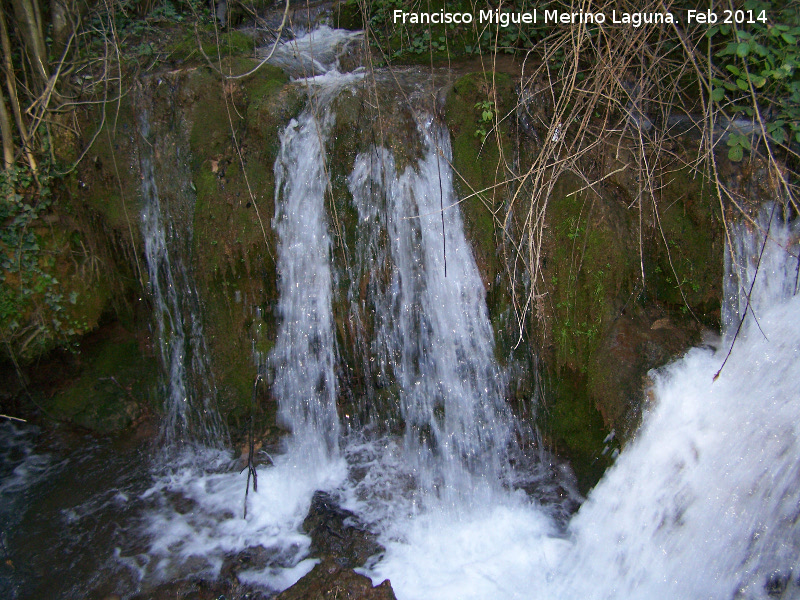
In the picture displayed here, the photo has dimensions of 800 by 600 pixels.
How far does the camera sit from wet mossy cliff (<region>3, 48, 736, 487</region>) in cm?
315

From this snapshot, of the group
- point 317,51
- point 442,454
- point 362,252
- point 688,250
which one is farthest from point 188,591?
point 317,51

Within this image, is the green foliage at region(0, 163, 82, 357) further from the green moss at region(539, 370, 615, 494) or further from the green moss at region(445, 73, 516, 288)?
the green moss at region(539, 370, 615, 494)

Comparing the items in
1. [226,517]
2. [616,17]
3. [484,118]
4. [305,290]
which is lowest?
[226,517]

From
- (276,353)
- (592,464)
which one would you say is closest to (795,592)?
(592,464)

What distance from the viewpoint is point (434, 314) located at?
3473mm

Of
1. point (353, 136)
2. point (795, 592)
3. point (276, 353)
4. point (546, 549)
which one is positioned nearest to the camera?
point (795, 592)

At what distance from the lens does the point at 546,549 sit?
307 cm

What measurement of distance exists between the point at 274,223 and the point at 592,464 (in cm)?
278

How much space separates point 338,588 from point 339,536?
0.74 metres

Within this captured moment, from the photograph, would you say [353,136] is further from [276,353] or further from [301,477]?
[301,477]

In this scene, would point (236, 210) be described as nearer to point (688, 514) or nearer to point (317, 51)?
point (317, 51)

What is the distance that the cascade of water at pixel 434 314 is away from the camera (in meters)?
3.40

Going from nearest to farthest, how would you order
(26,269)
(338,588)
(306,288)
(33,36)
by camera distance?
(338,588)
(306,288)
(26,269)
(33,36)

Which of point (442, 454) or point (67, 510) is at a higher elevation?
point (442, 454)
